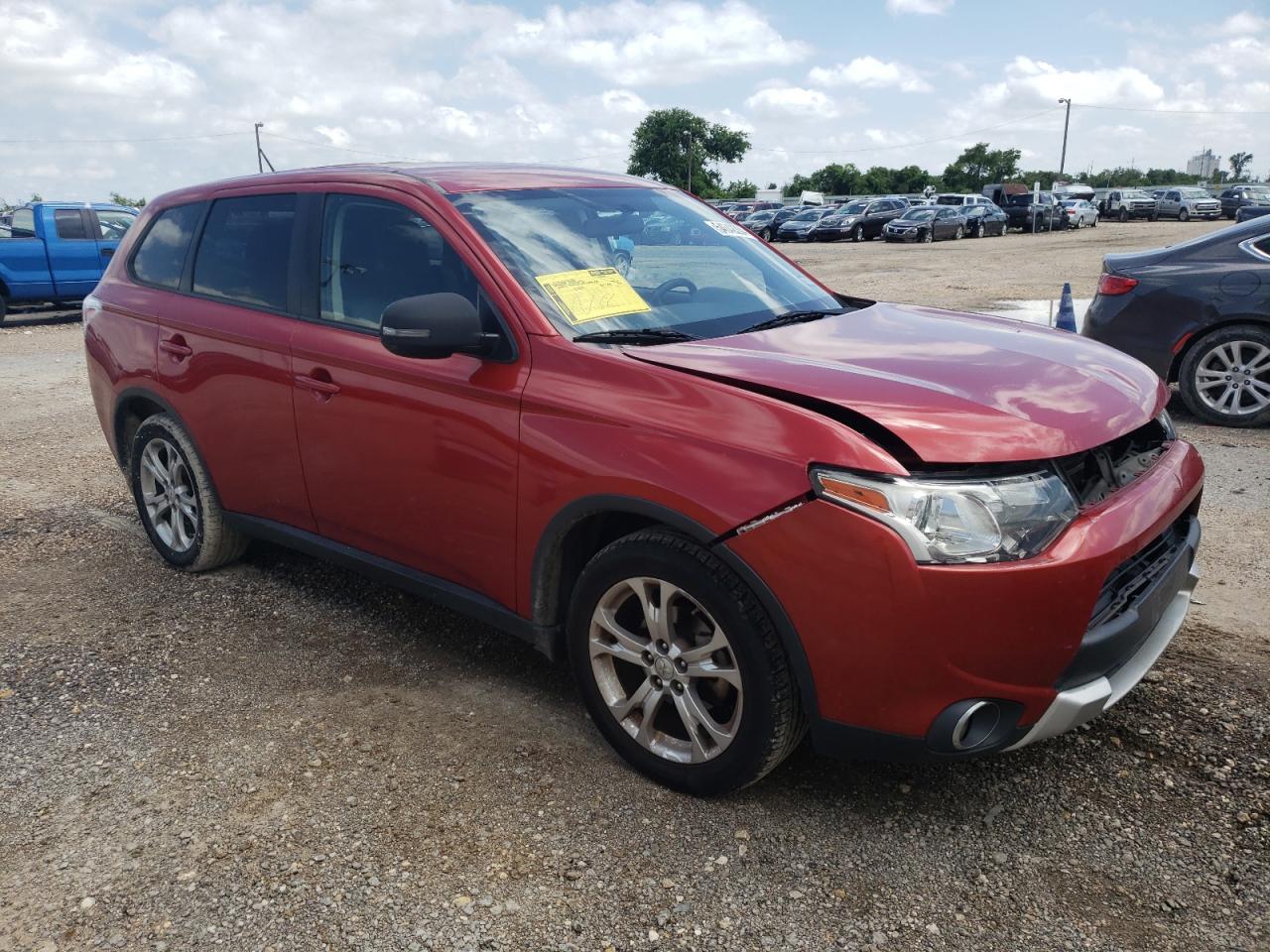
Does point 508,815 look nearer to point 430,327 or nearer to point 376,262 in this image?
point 430,327

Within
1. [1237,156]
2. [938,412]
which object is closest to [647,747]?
[938,412]

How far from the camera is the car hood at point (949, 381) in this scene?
8.18 feet

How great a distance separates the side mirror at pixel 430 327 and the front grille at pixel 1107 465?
5.49 feet

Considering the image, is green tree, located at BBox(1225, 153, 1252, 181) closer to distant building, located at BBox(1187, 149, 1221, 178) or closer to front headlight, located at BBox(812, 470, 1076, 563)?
distant building, located at BBox(1187, 149, 1221, 178)

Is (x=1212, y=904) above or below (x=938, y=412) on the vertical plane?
below

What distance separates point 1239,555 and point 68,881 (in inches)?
183

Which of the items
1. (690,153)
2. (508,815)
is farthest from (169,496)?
(690,153)

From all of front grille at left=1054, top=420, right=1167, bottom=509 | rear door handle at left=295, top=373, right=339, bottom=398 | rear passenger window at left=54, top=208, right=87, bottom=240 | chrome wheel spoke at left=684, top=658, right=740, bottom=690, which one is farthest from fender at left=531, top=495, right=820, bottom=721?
rear passenger window at left=54, top=208, right=87, bottom=240

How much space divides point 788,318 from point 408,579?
159 centimetres

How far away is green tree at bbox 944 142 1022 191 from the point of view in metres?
102

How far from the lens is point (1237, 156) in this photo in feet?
484

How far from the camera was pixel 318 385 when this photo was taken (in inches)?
144

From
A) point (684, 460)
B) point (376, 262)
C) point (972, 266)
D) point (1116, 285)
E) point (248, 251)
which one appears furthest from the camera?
point (972, 266)

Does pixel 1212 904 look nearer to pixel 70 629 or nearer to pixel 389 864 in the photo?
pixel 389 864
